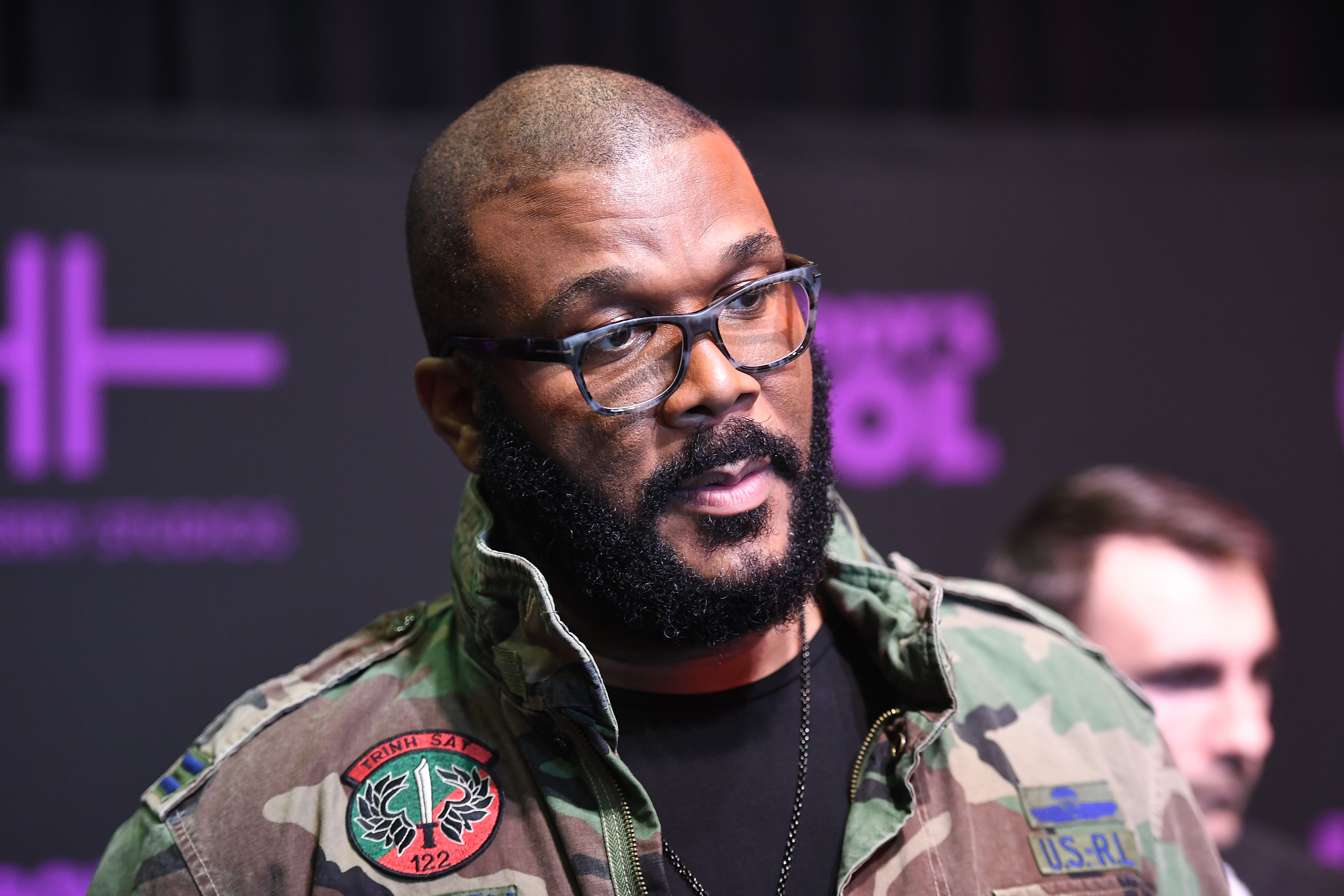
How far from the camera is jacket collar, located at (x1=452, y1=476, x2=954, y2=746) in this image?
1.00 meters

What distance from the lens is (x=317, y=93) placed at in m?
2.22

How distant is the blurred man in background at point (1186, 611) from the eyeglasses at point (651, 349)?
1.12 m

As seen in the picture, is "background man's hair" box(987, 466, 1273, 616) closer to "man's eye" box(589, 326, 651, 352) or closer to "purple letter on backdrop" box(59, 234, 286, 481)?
"man's eye" box(589, 326, 651, 352)

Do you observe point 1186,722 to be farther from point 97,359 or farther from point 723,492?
point 97,359

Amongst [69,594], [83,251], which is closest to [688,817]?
[69,594]

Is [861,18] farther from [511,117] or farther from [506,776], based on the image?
[506,776]

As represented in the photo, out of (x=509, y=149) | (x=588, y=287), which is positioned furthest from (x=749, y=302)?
(x=509, y=149)

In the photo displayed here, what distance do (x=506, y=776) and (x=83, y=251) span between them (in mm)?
1539

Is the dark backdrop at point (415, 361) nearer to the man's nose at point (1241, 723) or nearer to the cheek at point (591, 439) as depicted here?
the man's nose at point (1241, 723)

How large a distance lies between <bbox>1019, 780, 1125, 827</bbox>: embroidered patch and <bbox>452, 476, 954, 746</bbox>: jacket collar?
13cm

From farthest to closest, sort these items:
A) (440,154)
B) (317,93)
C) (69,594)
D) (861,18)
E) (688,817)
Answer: (861,18), (317,93), (69,594), (440,154), (688,817)

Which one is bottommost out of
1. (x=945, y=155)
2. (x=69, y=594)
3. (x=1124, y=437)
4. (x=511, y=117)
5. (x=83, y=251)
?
(x=69, y=594)

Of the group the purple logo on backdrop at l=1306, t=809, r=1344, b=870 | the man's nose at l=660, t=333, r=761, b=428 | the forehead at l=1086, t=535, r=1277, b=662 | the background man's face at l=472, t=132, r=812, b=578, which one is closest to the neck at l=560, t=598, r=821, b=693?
the background man's face at l=472, t=132, r=812, b=578

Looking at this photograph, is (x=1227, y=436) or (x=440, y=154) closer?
(x=440, y=154)
